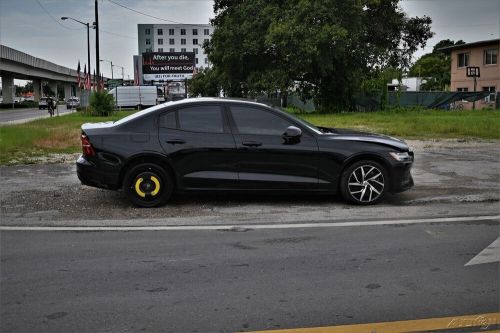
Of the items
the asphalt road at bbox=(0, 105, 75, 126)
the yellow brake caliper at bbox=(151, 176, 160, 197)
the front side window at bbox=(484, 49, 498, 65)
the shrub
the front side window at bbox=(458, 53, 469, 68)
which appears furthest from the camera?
the front side window at bbox=(458, 53, 469, 68)

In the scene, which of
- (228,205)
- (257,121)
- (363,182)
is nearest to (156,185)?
(228,205)

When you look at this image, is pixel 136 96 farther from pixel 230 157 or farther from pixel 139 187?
pixel 230 157

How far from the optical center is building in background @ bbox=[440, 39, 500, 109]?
45500mm

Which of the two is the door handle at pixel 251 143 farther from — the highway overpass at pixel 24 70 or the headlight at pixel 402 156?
the highway overpass at pixel 24 70

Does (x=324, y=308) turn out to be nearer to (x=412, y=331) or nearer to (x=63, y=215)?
(x=412, y=331)

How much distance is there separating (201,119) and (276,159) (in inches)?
46.8

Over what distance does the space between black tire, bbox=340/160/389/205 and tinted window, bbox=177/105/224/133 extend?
187cm

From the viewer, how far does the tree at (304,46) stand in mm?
35906

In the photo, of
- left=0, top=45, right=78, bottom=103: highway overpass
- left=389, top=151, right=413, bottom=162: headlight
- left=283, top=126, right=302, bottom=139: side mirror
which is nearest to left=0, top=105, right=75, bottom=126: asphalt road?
left=0, top=45, right=78, bottom=103: highway overpass

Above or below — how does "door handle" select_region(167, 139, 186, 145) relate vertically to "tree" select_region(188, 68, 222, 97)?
below

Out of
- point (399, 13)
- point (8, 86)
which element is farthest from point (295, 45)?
point (8, 86)

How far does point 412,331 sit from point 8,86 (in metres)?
81.9

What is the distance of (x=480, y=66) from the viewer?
47.8 meters

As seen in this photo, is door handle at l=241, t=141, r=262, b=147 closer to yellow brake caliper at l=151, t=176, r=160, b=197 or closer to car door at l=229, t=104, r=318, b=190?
car door at l=229, t=104, r=318, b=190
